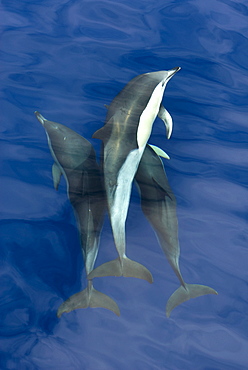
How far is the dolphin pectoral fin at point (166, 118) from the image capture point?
12.5 ft

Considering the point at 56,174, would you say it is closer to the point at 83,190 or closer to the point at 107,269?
the point at 83,190

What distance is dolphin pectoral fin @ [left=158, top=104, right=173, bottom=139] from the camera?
12.5ft

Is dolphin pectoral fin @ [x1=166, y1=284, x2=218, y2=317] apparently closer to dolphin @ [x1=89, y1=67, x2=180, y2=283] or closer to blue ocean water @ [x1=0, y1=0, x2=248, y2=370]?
blue ocean water @ [x1=0, y1=0, x2=248, y2=370]

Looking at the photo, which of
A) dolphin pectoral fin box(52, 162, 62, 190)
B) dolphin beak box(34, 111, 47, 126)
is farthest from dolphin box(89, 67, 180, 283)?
dolphin beak box(34, 111, 47, 126)

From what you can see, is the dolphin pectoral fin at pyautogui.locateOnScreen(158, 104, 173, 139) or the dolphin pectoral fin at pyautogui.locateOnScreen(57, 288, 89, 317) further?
the dolphin pectoral fin at pyautogui.locateOnScreen(158, 104, 173, 139)

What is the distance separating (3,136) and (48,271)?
1543 mm

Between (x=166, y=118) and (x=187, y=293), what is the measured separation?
1651 mm

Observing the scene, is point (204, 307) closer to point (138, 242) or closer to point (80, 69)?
point (138, 242)

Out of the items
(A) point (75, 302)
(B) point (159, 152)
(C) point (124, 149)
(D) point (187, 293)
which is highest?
(C) point (124, 149)

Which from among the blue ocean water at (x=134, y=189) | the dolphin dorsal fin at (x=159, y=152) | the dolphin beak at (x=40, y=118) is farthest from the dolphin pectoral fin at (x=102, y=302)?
the dolphin beak at (x=40, y=118)

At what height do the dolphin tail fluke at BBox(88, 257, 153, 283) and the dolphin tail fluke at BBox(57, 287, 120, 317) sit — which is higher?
the dolphin tail fluke at BBox(88, 257, 153, 283)

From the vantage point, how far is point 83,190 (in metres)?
3.35

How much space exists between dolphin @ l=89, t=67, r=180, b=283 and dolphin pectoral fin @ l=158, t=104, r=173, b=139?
0.01m

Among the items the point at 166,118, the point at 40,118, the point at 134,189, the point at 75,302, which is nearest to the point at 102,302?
the point at 75,302
